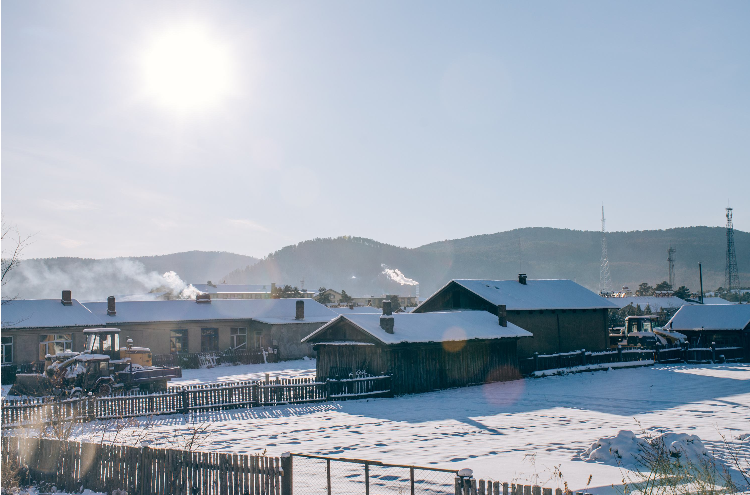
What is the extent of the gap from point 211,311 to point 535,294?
79.6 feet

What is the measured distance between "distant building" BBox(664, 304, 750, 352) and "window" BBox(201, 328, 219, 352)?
34.2 m

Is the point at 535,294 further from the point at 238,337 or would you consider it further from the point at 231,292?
the point at 231,292

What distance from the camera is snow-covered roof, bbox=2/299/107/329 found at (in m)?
39.2

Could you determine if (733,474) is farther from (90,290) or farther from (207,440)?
(90,290)

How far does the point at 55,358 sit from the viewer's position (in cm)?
2939

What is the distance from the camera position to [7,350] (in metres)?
38.5

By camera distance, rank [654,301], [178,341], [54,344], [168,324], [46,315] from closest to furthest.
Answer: [54,344] < [46,315] < [168,324] < [178,341] < [654,301]

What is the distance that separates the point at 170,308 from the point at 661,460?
42.1 meters

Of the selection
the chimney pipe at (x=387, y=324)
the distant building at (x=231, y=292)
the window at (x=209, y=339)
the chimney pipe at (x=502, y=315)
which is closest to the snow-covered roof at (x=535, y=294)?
the chimney pipe at (x=502, y=315)

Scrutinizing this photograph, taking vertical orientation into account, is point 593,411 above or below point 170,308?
below

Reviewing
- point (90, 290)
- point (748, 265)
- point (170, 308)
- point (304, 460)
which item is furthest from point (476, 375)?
point (748, 265)

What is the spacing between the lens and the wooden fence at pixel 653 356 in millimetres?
37656

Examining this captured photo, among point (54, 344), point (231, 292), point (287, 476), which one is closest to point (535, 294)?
point (54, 344)

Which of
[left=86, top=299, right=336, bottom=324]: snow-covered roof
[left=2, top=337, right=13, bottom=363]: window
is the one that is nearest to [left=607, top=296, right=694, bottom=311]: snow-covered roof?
[left=86, top=299, right=336, bottom=324]: snow-covered roof
